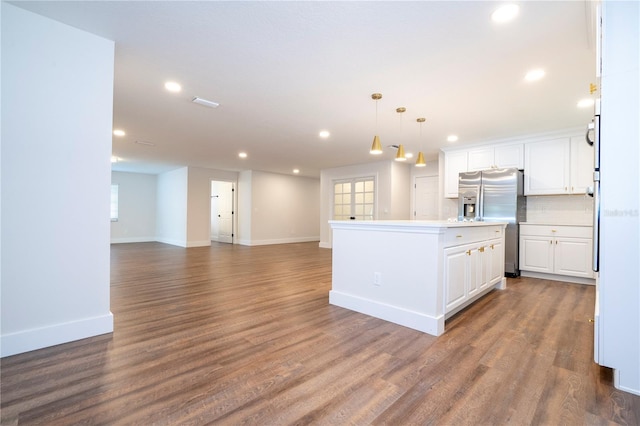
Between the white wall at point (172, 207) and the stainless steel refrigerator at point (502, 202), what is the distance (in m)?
7.46

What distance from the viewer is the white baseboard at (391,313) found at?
2455 mm

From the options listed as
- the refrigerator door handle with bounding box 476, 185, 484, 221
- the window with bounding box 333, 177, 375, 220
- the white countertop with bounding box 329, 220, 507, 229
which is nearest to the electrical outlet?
the white countertop with bounding box 329, 220, 507, 229

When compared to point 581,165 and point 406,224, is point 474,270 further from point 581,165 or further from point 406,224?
point 581,165

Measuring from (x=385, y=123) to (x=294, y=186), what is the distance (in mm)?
6350

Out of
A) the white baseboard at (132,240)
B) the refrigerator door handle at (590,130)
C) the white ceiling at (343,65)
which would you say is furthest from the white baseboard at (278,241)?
the refrigerator door handle at (590,130)

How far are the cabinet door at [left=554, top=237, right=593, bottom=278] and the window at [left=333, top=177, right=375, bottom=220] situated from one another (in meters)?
3.94

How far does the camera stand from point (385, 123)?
4.38 meters

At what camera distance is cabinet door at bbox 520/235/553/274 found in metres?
4.63

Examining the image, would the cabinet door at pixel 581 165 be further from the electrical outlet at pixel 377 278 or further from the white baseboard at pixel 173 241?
the white baseboard at pixel 173 241

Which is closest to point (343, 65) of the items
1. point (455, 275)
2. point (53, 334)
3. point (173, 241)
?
point (455, 275)

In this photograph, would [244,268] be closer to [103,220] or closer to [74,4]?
[103,220]

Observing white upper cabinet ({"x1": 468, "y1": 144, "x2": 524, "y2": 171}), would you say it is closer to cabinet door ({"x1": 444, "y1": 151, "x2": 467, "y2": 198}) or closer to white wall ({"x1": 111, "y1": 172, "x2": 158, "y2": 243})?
cabinet door ({"x1": 444, "y1": 151, "x2": 467, "y2": 198})

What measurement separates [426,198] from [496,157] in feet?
8.09

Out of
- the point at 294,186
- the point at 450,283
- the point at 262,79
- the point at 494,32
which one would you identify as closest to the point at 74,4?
the point at 262,79
